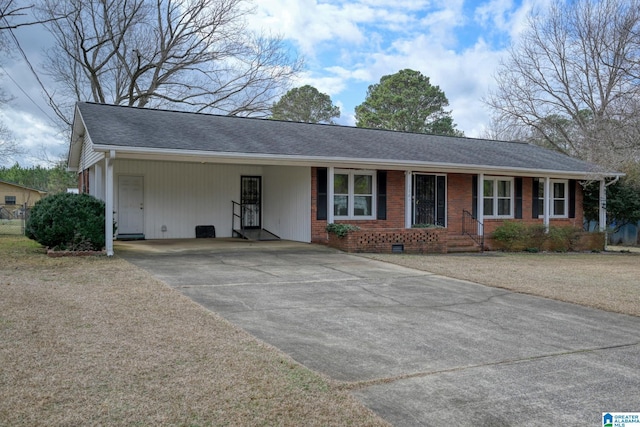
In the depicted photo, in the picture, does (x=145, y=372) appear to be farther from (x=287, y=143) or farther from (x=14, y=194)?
(x=14, y=194)

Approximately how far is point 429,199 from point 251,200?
6033 millimetres

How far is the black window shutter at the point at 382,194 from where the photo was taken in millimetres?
16312

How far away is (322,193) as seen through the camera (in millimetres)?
15375

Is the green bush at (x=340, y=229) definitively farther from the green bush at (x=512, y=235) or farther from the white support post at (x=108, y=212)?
the white support post at (x=108, y=212)

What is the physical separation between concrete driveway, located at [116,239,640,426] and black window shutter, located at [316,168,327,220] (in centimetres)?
471

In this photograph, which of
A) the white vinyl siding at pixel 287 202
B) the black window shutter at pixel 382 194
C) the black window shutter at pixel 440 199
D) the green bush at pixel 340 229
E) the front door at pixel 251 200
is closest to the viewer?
the green bush at pixel 340 229

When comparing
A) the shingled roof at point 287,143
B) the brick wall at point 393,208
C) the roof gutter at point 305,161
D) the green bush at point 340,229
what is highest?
the shingled roof at point 287,143

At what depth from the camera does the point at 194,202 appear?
55.8ft

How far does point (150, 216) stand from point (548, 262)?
11806 mm

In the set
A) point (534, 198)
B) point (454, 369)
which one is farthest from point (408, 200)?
point (454, 369)

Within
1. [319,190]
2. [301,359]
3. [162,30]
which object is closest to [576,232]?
[319,190]

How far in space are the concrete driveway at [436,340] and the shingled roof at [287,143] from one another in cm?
367

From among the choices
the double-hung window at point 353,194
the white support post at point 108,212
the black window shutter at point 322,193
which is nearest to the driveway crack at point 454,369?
the white support post at point 108,212

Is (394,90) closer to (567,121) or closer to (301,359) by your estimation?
(567,121)
